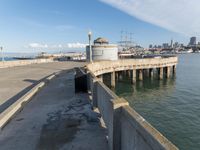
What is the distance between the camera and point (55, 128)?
21.6 feet

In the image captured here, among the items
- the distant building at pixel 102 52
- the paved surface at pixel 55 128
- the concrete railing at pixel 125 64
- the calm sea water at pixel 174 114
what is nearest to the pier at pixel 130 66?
the concrete railing at pixel 125 64

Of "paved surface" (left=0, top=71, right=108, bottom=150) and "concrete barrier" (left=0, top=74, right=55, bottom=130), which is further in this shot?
"concrete barrier" (left=0, top=74, right=55, bottom=130)

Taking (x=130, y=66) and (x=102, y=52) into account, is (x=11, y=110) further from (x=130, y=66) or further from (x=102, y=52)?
(x=102, y=52)

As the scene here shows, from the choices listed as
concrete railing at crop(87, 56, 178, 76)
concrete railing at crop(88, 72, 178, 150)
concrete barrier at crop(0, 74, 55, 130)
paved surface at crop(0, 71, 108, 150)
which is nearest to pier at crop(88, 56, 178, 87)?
concrete railing at crop(87, 56, 178, 76)

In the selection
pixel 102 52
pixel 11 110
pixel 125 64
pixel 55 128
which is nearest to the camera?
pixel 55 128

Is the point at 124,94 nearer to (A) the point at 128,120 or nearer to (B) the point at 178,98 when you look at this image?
(B) the point at 178,98

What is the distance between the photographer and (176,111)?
53.0 ft

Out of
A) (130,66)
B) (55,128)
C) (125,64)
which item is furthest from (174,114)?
(130,66)

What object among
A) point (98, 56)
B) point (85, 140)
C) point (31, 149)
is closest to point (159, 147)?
point (85, 140)

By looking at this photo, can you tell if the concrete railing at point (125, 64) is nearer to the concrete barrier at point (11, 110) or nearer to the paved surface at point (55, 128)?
the concrete barrier at point (11, 110)

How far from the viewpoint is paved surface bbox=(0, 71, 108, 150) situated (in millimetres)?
5492

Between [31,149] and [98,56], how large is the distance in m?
41.1

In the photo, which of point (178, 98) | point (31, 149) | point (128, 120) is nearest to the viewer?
point (128, 120)

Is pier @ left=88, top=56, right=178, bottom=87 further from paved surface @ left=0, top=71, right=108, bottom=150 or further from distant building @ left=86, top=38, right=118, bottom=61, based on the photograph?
paved surface @ left=0, top=71, right=108, bottom=150
